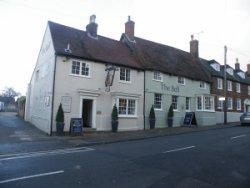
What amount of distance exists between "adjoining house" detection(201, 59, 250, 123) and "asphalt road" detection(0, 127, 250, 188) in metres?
22.8

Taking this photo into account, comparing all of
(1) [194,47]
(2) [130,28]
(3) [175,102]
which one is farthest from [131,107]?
(1) [194,47]

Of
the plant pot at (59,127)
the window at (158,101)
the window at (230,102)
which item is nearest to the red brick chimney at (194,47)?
the window at (230,102)

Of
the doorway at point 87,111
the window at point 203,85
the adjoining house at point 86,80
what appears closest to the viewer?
the adjoining house at point 86,80

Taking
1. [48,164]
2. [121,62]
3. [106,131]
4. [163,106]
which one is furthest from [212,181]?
[163,106]

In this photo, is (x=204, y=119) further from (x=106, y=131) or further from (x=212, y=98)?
(x=106, y=131)

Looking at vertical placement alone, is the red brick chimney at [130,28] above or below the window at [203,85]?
above

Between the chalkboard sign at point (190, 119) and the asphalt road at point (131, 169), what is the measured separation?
15.0m

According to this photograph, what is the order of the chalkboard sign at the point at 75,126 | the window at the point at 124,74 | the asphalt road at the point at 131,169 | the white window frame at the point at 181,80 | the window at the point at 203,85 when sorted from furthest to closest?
the window at the point at 203,85 < the white window frame at the point at 181,80 < the window at the point at 124,74 < the chalkboard sign at the point at 75,126 < the asphalt road at the point at 131,169

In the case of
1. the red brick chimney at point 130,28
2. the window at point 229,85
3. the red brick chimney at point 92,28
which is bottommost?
the window at point 229,85

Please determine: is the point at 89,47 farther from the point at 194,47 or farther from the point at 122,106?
the point at 194,47

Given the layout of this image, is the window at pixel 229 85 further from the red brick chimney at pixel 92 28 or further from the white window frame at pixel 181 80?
the red brick chimney at pixel 92 28

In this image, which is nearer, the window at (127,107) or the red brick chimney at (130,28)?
the window at (127,107)

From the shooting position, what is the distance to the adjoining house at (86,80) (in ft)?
66.5

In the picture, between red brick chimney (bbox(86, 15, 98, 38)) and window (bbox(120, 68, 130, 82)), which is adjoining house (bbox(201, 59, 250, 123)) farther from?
red brick chimney (bbox(86, 15, 98, 38))
